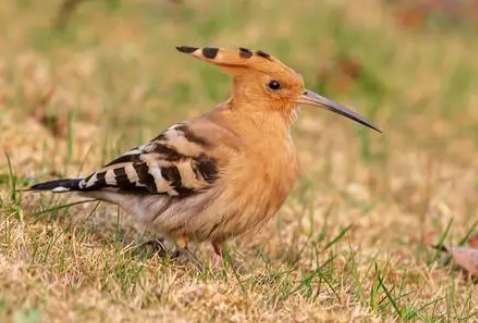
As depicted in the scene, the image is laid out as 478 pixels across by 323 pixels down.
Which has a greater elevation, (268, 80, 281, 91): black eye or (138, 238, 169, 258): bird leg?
(268, 80, 281, 91): black eye

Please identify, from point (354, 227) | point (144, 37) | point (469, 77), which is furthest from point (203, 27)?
point (354, 227)

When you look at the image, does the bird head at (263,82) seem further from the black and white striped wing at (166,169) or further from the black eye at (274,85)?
the black and white striped wing at (166,169)

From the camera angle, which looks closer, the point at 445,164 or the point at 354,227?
the point at 354,227

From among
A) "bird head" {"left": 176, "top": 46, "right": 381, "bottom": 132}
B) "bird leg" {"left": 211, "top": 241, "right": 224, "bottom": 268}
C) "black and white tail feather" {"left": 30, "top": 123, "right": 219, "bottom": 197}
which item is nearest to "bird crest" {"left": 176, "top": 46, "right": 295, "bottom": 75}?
"bird head" {"left": 176, "top": 46, "right": 381, "bottom": 132}

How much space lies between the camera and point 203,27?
693 centimetres

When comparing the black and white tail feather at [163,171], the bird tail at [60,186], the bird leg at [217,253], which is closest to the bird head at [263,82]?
the black and white tail feather at [163,171]

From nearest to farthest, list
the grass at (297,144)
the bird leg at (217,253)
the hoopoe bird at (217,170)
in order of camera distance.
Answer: the grass at (297,144), the hoopoe bird at (217,170), the bird leg at (217,253)

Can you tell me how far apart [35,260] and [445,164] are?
3.56 m

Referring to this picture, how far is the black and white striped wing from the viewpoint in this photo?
354 centimetres

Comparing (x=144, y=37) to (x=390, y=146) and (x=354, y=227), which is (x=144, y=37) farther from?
(x=354, y=227)

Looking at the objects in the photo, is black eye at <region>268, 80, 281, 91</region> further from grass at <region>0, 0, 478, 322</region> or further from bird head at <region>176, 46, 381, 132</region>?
grass at <region>0, 0, 478, 322</region>

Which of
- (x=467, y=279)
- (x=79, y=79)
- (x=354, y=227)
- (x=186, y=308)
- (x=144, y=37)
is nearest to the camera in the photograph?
(x=186, y=308)

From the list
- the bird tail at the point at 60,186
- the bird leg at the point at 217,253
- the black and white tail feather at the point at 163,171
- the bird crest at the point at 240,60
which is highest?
the bird crest at the point at 240,60

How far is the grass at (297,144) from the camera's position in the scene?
3.05 m
